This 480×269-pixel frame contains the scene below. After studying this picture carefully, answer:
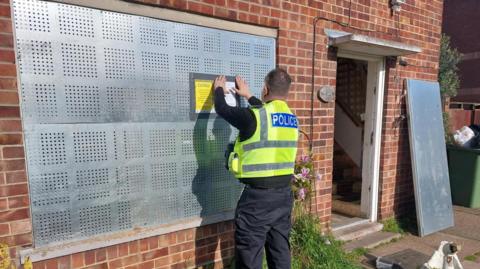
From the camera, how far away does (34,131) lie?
2445mm

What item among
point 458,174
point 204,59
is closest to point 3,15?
point 204,59

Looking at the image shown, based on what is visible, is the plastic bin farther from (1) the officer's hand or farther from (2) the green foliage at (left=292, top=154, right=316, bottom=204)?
(1) the officer's hand

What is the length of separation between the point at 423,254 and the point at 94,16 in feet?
14.3

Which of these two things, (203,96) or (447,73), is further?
(447,73)

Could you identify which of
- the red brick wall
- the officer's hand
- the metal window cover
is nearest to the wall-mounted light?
the red brick wall

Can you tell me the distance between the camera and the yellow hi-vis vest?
2590 mm

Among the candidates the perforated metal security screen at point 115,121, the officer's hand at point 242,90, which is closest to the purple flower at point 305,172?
the perforated metal security screen at point 115,121

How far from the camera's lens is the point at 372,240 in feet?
15.1

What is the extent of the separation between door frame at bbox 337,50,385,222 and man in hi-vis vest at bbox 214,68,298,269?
8.62 feet

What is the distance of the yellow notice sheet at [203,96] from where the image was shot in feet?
10.4

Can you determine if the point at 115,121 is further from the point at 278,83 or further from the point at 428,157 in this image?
the point at 428,157

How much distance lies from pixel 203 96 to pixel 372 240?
307 cm

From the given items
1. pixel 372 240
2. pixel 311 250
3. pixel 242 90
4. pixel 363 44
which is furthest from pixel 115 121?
pixel 372 240

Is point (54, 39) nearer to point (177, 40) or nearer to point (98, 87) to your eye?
point (98, 87)
